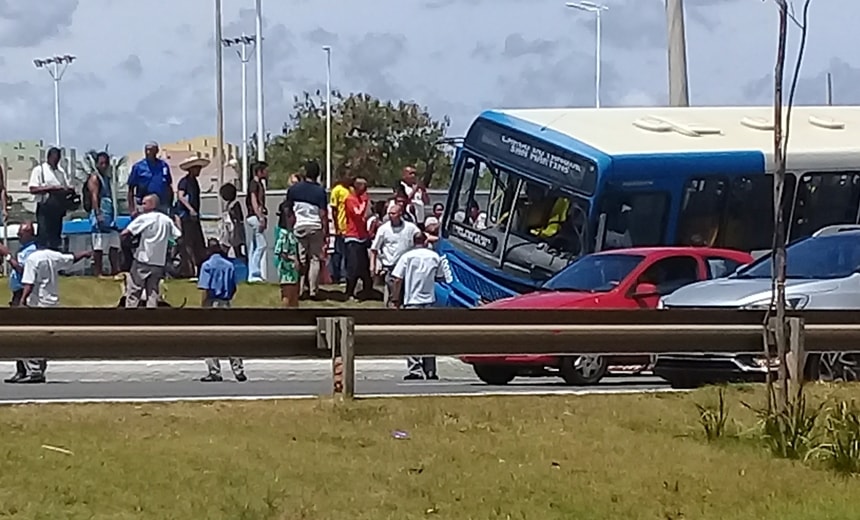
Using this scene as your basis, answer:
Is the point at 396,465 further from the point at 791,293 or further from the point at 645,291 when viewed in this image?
the point at 645,291

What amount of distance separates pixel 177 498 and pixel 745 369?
684cm

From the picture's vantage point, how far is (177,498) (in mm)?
7293

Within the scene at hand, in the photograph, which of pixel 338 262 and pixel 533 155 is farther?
pixel 338 262

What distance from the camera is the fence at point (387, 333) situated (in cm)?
1050

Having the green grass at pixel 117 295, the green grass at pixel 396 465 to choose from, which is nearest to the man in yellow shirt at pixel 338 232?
the green grass at pixel 117 295

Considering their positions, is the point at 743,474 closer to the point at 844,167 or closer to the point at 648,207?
the point at 648,207

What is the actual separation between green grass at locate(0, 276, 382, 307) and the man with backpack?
0.29 metres

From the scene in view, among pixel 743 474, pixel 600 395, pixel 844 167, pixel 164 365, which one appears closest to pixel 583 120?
pixel 844 167

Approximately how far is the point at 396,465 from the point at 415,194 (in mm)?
14226

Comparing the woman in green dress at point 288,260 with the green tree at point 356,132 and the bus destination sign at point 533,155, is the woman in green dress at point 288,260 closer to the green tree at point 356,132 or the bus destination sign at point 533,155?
the bus destination sign at point 533,155

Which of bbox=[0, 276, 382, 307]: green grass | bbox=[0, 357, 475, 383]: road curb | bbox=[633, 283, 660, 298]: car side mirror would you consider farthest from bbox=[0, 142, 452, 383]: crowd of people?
bbox=[633, 283, 660, 298]: car side mirror

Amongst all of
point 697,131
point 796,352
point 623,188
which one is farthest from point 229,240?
point 796,352

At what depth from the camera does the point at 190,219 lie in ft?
66.0

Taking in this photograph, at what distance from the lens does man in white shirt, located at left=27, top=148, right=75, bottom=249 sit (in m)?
18.6
